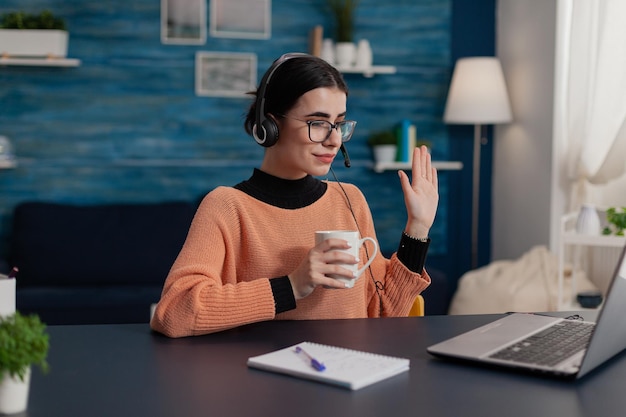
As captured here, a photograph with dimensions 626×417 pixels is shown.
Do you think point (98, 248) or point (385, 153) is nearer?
point (98, 248)

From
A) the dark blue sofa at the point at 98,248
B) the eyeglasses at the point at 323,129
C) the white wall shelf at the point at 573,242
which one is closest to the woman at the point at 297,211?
the eyeglasses at the point at 323,129

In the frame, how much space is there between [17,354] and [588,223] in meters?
2.87

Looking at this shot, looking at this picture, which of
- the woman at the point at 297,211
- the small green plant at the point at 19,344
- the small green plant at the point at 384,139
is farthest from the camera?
the small green plant at the point at 384,139

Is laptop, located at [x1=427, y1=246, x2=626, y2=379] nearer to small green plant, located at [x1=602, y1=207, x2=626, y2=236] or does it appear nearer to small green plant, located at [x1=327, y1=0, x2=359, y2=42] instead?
small green plant, located at [x1=602, y1=207, x2=626, y2=236]

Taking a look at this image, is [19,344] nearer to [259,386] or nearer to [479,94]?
[259,386]

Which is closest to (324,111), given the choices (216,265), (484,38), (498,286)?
(216,265)

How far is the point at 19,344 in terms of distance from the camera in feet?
3.17

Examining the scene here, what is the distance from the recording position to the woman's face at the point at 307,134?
66.2 inches

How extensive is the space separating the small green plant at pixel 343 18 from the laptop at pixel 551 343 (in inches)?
130

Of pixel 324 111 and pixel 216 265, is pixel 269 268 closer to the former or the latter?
pixel 216 265

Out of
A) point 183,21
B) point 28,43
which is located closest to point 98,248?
point 28,43

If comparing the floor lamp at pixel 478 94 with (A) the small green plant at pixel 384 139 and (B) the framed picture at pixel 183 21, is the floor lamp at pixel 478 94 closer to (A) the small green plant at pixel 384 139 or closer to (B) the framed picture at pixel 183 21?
(A) the small green plant at pixel 384 139

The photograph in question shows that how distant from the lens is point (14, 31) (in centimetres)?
420

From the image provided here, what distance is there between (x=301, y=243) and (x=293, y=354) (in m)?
0.54
